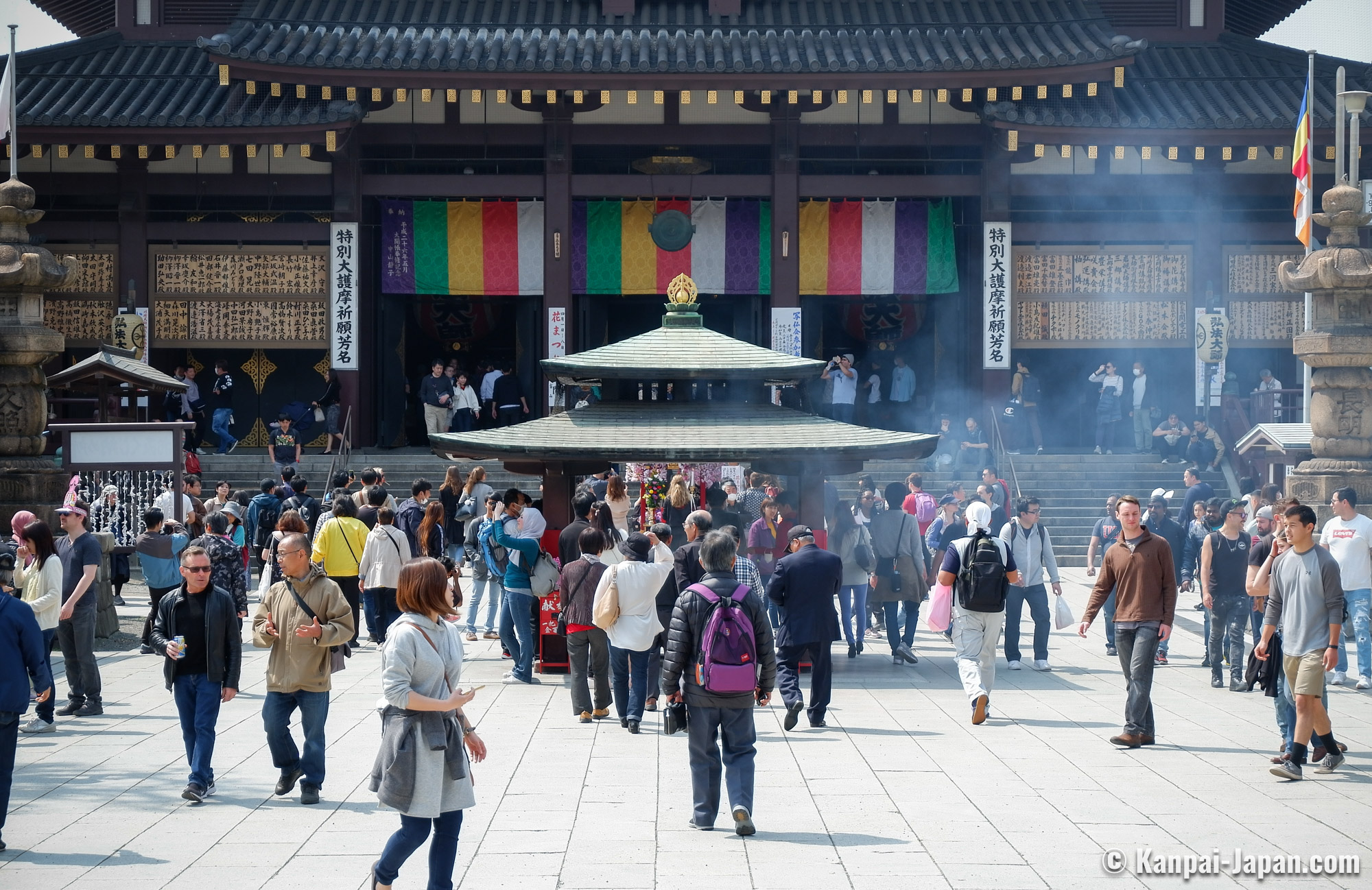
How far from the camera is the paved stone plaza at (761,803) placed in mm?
6848

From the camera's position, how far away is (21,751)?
949 cm

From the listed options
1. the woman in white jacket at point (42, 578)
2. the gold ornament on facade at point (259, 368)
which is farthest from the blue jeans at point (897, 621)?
the gold ornament on facade at point (259, 368)

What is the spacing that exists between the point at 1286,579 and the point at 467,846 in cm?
519

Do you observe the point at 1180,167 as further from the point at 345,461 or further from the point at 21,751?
the point at 21,751

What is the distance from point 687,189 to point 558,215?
86.3 inches

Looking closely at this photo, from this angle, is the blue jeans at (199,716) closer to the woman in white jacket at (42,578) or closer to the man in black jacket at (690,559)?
the woman in white jacket at (42,578)

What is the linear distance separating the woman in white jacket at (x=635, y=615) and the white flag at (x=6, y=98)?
9.28 m

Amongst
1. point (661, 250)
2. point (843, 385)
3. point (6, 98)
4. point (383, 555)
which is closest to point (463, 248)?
point (661, 250)

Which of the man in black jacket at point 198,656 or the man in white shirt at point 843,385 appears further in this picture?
the man in white shirt at point 843,385

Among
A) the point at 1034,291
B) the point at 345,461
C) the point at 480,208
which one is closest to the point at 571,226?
the point at 480,208

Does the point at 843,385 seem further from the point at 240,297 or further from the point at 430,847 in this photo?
the point at 430,847

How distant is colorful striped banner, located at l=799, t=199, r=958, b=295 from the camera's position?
79.8 ft

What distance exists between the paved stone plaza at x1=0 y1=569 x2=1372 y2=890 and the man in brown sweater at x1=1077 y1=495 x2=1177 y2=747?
0.87 ft

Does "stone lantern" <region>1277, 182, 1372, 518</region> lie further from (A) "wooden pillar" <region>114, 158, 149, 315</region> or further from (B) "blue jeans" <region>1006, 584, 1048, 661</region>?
(A) "wooden pillar" <region>114, 158, 149, 315</region>
